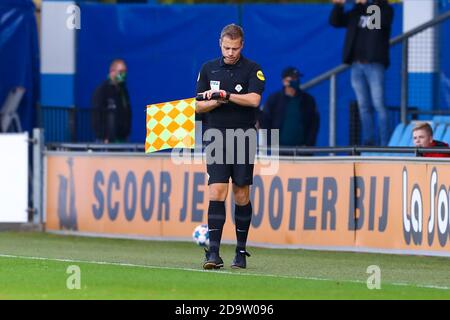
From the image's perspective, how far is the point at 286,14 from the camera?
2227 centimetres

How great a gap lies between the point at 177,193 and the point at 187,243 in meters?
0.74

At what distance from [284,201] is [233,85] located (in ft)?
13.3

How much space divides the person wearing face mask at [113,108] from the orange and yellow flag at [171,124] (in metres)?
7.29

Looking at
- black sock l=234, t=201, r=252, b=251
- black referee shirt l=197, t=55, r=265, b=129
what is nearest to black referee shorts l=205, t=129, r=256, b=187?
black referee shirt l=197, t=55, r=265, b=129

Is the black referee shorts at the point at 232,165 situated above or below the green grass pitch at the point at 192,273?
above

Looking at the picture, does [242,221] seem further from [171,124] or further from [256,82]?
[256,82]

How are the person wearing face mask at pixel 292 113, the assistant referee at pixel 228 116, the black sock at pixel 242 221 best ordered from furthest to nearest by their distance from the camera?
the person wearing face mask at pixel 292 113 → the black sock at pixel 242 221 → the assistant referee at pixel 228 116

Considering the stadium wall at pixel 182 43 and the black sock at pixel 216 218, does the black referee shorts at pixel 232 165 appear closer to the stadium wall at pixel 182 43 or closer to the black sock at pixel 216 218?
the black sock at pixel 216 218

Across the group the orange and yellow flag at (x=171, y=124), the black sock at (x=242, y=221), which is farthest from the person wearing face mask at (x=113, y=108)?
the black sock at (x=242, y=221)

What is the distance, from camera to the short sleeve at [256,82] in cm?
1302

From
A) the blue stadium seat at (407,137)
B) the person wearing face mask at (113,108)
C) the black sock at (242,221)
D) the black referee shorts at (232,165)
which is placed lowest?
the black sock at (242,221)

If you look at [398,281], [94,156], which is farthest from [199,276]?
[94,156]

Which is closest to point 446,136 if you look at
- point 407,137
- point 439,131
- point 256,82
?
point 439,131

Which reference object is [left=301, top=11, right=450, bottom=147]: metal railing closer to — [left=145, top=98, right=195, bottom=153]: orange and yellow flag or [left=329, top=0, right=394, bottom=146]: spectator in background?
[left=329, top=0, right=394, bottom=146]: spectator in background
